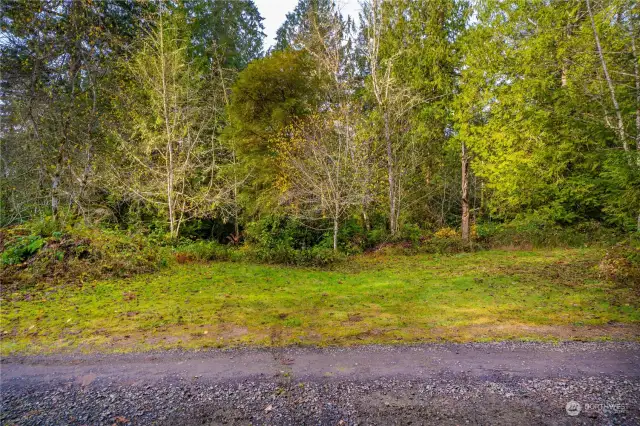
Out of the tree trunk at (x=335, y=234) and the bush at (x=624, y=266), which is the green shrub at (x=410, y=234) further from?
the bush at (x=624, y=266)

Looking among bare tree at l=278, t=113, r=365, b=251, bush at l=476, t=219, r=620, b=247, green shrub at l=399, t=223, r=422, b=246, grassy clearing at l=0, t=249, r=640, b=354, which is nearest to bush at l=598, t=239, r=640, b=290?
grassy clearing at l=0, t=249, r=640, b=354

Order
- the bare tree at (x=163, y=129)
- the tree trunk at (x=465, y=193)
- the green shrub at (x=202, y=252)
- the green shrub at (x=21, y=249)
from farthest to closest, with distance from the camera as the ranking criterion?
1. the tree trunk at (x=465, y=193)
2. the bare tree at (x=163, y=129)
3. the green shrub at (x=202, y=252)
4. the green shrub at (x=21, y=249)

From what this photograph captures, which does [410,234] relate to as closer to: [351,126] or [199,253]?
[351,126]

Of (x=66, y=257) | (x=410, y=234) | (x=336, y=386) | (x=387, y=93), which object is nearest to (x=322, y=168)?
(x=387, y=93)

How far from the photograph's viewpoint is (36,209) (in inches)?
438

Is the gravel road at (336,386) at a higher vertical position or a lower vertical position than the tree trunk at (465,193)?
lower

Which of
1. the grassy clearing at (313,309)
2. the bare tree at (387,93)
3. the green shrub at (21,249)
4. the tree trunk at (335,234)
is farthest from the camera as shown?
the bare tree at (387,93)

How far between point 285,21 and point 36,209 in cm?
2386

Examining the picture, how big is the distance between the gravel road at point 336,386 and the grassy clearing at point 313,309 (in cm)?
45

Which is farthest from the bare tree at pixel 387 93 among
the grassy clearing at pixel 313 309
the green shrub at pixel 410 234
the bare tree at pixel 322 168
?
the grassy clearing at pixel 313 309

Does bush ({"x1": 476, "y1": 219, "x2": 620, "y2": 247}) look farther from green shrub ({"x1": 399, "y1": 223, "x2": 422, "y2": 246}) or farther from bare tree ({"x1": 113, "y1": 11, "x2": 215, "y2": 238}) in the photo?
bare tree ({"x1": 113, "y1": 11, "x2": 215, "y2": 238})

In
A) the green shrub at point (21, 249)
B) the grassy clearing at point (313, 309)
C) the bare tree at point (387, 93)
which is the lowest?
the grassy clearing at point (313, 309)

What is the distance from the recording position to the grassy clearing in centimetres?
446

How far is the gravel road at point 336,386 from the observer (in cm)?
282
